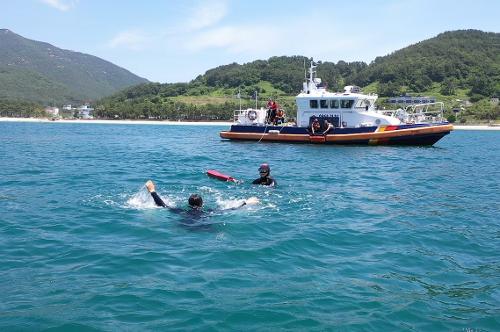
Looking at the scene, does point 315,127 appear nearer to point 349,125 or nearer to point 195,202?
point 349,125

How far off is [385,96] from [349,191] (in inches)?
4777

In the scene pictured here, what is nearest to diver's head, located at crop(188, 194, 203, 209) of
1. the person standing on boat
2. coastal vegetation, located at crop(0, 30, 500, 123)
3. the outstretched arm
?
the outstretched arm

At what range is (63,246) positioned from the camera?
28.4 ft

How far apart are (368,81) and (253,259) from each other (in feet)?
501

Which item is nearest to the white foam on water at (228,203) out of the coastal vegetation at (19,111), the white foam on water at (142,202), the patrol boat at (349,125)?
the white foam on water at (142,202)

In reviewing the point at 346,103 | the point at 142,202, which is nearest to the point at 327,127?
the point at 346,103

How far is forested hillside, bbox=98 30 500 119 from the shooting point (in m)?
124

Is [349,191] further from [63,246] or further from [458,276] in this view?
[63,246]

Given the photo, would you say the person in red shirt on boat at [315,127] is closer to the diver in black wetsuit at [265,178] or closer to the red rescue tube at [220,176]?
the red rescue tube at [220,176]

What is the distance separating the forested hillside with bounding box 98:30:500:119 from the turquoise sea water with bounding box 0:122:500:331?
9608cm

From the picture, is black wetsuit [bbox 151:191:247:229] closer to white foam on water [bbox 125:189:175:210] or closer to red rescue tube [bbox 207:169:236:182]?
white foam on water [bbox 125:189:175:210]

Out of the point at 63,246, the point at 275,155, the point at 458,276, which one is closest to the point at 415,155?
the point at 275,155

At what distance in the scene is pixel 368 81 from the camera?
153 meters

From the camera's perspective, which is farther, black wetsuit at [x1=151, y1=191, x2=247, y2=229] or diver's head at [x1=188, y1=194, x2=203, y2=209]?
diver's head at [x1=188, y1=194, x2=203, y2=209]
